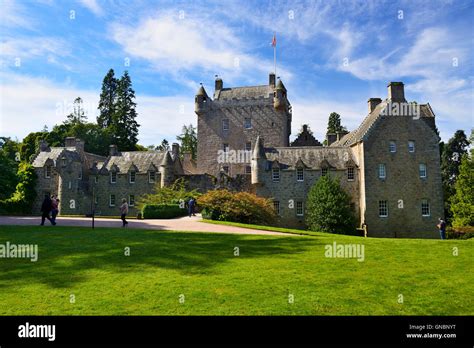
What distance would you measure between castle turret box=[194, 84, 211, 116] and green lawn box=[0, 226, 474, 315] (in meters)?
36.8

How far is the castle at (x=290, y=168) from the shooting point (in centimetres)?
3634

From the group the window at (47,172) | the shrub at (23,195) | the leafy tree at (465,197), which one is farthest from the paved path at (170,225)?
the leafy tree at (465,197)

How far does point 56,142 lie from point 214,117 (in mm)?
28004

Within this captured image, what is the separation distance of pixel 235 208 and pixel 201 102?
2526 cm

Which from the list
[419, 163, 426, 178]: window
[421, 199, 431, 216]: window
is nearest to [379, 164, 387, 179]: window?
[419, 163, 426, 178]: window

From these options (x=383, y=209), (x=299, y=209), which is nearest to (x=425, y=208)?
(x=383, y=209)

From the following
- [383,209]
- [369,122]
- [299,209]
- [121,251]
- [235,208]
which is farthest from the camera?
[369,122]

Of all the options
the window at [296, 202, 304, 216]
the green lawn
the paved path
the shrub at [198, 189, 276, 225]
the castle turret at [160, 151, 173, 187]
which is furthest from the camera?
the castle turret at [160, 151, 173, 187]

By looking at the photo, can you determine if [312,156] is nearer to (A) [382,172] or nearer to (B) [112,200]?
(A) [382,172]

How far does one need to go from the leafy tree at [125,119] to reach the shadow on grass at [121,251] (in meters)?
46.4

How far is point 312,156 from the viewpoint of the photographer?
128 feet

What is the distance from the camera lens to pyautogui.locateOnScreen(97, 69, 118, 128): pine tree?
68.9 m

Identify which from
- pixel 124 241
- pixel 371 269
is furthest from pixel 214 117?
pixel 371 269

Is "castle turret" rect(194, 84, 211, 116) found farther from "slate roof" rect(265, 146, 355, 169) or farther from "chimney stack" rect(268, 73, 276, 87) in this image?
"slate roof" rect(265, 146, 355, 169)
